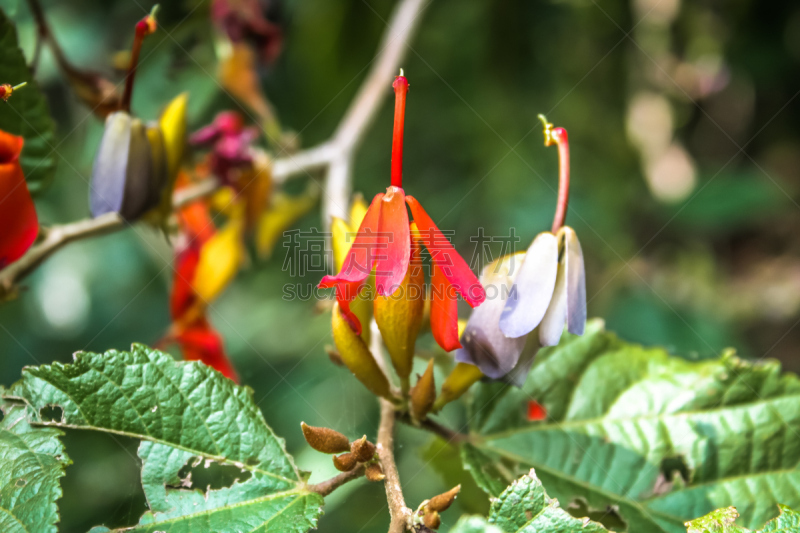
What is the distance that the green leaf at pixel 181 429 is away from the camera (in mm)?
712

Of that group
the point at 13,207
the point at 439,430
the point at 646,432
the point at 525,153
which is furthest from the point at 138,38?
the point at 525,153

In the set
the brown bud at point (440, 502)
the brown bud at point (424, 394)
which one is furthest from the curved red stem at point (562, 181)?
the brown bud at point (440, 502)

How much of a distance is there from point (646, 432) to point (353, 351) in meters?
0.52

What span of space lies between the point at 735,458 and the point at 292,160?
1.22 m

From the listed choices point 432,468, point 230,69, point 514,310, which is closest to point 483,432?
point 432,468

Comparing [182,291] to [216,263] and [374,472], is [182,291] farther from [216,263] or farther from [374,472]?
[374,472]

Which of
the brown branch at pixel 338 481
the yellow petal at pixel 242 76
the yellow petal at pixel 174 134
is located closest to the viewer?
the brown branch at pixel 338 481

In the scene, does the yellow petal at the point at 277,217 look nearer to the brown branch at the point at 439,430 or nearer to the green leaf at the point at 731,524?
the brown branch at the point at 439,430

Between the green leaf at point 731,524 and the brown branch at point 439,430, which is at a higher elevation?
the green leaf at point 731,524

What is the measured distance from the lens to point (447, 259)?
0.69 metres

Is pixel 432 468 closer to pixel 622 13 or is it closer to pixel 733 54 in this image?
pixel 622 13

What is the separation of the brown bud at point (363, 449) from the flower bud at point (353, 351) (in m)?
0.11

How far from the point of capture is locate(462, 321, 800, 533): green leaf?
2.89 feet

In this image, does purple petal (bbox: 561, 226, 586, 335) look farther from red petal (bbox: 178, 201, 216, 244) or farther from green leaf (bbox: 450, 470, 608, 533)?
red petal (bbox: 178, 201, 216, 244)
